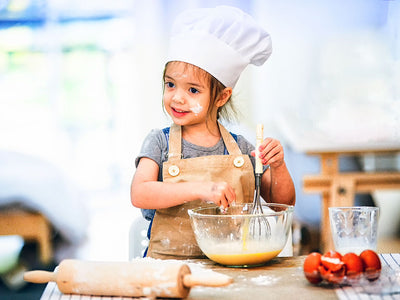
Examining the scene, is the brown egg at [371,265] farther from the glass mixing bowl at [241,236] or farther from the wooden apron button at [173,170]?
the wooden apron button at [173,170]

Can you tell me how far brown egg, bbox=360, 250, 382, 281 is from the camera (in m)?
0.68

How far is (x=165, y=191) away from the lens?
89cm

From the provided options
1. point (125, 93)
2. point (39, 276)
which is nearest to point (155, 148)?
point (39, 276)

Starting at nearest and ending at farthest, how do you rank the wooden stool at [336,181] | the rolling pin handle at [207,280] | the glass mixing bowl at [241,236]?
the rolling pin handle at [207,280] < the glass mixing bowl at [241,236] < the wooden stool at [336,181]

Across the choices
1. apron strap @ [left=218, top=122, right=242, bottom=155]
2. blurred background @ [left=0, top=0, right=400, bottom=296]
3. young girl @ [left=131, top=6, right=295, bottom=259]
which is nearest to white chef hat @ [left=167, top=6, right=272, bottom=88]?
young girl @ [left=131, top=6, right=295, bottom=259]

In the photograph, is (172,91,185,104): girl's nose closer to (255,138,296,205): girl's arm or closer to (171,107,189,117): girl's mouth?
(171,107,189,117): girl's mouth

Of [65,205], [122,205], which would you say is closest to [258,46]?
[65,205]

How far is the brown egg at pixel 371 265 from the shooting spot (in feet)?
2.22

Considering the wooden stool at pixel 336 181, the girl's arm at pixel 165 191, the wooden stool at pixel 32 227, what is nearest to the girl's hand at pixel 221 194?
the girl's arm at pixel 165 191

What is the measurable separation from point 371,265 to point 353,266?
0.10 ft

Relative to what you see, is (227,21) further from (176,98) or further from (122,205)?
(122,205)

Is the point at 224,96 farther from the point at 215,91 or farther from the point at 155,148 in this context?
the point at 155,148

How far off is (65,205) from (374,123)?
5.12 feet

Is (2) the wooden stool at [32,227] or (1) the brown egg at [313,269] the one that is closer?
(1) the brown egg at [313,269]
